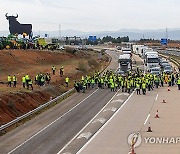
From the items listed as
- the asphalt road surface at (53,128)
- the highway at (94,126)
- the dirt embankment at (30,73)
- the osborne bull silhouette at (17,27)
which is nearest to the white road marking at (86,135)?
the highway at (94,126)

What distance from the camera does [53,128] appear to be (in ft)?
87.6

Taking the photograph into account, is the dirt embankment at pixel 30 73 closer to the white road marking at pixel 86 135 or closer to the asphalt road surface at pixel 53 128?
the asphalt road surface at pixel 53 128

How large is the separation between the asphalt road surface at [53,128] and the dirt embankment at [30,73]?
2034mm

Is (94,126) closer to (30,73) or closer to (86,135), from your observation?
(86,135)

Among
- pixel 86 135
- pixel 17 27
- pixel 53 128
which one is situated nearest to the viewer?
pixel 86 135

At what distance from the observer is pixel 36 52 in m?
71.4

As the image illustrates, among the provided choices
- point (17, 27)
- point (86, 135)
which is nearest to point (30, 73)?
point (86, 135)

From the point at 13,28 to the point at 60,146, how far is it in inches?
2699

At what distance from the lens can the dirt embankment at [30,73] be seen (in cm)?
3216

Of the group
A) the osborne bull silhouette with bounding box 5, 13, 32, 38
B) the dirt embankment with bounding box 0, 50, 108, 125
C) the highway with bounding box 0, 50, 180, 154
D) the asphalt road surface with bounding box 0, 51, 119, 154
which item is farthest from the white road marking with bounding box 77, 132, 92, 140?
the osborne bull silhouette with bounding box 5, 13, 32, 38

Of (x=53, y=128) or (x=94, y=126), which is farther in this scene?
(x=94, y=126)

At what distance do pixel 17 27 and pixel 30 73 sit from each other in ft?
124

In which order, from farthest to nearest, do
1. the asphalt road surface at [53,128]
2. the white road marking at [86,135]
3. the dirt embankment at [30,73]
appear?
the dirt embankment at [30,73] < the white road marking at [86,135] < the asphalt road surface at [53,128]

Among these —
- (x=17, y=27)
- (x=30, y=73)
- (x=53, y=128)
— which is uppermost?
(x=17, y=27)
